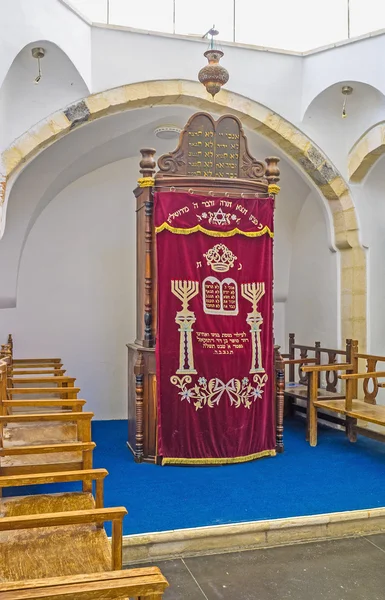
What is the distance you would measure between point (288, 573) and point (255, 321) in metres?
2.15

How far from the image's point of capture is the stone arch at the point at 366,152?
5.39 meters

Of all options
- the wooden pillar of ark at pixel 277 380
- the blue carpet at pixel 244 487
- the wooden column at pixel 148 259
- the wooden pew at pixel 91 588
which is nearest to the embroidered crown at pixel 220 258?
the wooden column at pixel 148 259

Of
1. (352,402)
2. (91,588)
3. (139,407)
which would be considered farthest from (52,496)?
(352,402)

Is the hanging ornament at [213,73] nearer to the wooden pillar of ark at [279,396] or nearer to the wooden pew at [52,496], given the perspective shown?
the wooden pillar of ark at [279,396]

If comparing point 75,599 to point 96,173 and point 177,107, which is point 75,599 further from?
point 96,173

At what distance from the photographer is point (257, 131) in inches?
223

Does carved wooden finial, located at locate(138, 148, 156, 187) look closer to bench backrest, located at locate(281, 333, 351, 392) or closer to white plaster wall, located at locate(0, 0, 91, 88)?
white plaster wall, located at locate(0, 0, 91, 88)

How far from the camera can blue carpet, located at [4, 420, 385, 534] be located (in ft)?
11.2

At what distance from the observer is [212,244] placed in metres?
4.54

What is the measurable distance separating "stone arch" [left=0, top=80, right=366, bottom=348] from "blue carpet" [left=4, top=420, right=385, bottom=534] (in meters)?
1.63

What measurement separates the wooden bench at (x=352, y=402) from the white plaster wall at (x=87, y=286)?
7.92 ft

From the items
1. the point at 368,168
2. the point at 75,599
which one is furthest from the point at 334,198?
the point at 75,599

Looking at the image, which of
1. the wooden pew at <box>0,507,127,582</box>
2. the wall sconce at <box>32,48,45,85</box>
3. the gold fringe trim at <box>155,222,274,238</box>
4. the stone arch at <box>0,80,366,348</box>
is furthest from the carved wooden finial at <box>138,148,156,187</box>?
the wooden pew at <box>0,507,127,582</box>

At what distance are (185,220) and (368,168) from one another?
91.5 inches
